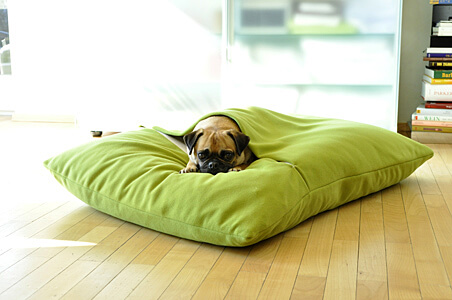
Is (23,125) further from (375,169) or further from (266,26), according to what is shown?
(375,169)

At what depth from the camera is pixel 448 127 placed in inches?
176

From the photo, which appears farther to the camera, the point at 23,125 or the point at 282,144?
the point at 23,125

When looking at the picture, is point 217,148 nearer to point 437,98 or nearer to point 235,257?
point 235,257

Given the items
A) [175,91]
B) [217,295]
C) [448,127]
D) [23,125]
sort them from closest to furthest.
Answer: [217,295]
[448,127]
[175,91]
[23,125]

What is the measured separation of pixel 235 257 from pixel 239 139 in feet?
2.54

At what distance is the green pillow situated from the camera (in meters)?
2.35

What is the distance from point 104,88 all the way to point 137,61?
1.16ft

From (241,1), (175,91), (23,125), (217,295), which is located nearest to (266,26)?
(241,1)

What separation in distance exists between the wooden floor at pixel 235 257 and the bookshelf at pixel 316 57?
5.33ft

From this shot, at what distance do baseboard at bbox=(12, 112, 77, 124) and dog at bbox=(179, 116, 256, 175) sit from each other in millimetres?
2862

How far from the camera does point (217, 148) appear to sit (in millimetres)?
2828

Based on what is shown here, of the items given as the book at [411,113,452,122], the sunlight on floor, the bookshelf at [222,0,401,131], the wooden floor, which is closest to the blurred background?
the bookshelf at [222,0,401,131]

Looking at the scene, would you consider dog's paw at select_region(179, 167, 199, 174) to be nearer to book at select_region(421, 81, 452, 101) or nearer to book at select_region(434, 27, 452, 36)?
book at select_region(421, 81, 452, 101)

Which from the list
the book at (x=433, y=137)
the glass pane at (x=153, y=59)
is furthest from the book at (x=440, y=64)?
the glass pane at (x=153, y=59)
